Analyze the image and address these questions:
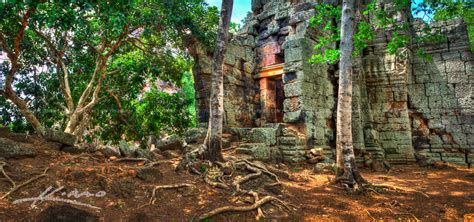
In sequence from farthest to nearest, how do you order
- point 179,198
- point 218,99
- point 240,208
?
point 218,99, point 179,198, point 240,208

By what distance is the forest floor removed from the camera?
380 centimetres

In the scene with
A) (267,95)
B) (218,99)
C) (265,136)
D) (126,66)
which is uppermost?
(126,66)

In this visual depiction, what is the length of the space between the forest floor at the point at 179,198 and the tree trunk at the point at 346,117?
1.31 feet

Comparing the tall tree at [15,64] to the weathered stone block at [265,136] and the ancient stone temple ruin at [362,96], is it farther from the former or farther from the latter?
the weathered stone block at [265,136]

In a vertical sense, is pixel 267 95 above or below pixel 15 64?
above

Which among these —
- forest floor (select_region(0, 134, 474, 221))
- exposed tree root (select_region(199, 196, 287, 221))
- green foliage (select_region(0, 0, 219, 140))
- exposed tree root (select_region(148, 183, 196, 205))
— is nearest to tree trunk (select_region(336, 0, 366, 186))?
forest floor (select_region(0, 134, 474, 221))

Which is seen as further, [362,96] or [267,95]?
[267,95]

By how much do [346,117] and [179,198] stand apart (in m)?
3.84

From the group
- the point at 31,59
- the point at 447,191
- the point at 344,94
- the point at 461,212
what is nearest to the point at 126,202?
the point at 344,94

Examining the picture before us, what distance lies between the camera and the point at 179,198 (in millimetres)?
4520

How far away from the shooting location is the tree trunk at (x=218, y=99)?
20.4 ft

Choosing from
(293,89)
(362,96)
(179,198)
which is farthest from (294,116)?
(179,198)

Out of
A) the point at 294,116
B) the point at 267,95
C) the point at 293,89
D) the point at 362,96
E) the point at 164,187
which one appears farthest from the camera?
the point at 267,95

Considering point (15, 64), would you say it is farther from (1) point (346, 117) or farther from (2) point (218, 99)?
(1) point (346, 117)
